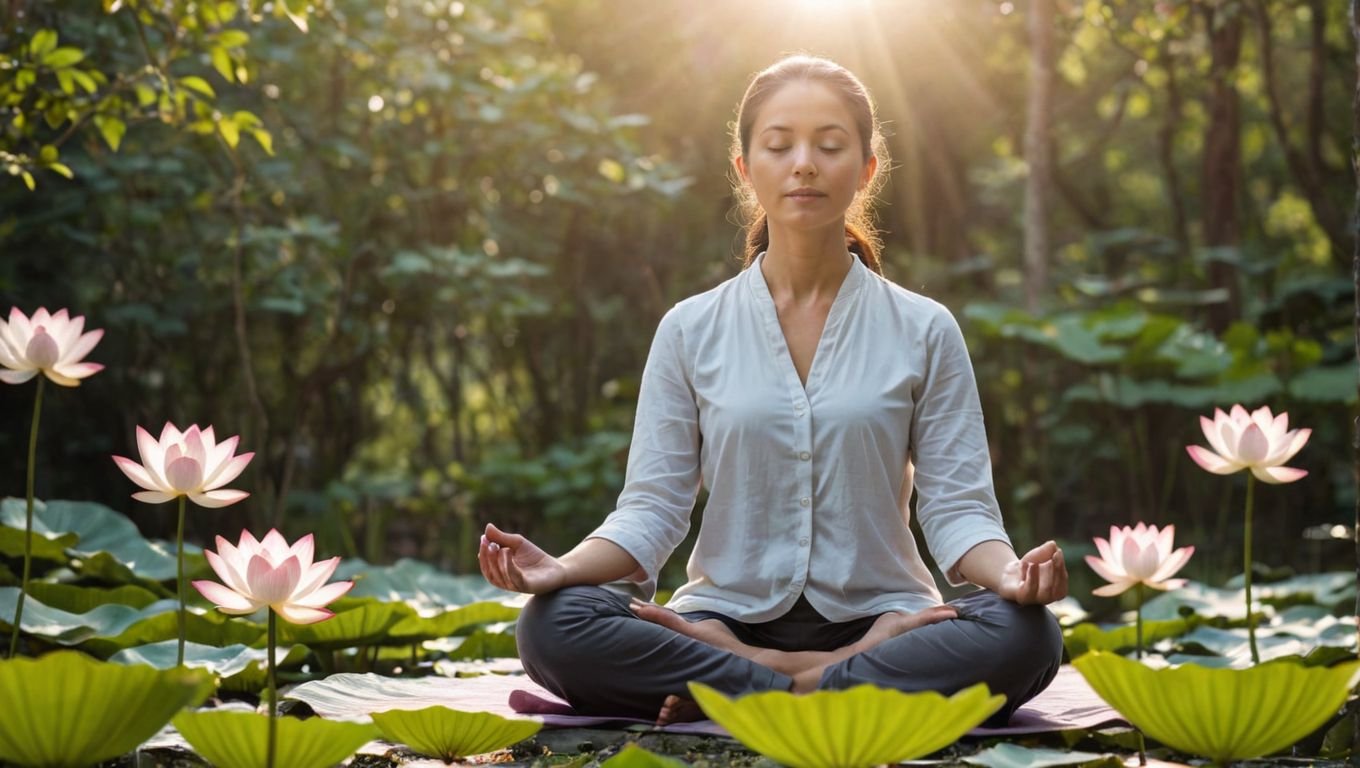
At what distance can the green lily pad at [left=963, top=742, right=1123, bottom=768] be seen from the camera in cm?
154

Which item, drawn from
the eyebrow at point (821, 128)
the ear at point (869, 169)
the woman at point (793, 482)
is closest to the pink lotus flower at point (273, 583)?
the woman at point (793, 482)

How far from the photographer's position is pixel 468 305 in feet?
17.4

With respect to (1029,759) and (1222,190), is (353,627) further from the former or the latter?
(1222,190)

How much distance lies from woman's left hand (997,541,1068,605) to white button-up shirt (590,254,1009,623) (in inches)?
10.0

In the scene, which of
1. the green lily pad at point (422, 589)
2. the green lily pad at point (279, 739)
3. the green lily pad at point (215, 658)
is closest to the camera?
the green lily pad at point (279, 739)

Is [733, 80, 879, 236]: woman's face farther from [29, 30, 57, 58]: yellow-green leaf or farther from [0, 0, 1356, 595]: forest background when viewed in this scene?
[29, 30, 57, 58]: yellow-green leaf

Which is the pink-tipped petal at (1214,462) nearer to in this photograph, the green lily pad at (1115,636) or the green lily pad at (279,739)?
the green lily pad at (1115,636)

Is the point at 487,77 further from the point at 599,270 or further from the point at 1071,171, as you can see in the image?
the point at 1071,171

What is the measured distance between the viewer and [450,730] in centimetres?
163

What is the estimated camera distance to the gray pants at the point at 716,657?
1.90 m

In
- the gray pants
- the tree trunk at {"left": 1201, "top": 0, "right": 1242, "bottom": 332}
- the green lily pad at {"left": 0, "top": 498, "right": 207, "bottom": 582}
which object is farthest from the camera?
the tree trunk at {"left": 1201, "top": 0, "right": 1242, "bottom": 332}

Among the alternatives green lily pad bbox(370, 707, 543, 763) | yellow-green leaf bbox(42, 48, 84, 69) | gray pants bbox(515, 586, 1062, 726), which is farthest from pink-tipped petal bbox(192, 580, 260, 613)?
yellow-green leaf bbox(42, 48, 84, 69)

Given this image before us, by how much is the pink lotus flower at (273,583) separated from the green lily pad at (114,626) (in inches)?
30.2

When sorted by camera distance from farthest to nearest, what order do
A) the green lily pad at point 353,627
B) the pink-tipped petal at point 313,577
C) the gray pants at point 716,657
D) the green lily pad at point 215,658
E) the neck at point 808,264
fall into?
the green lily pad at point 353,627
the neck at point 808,264
the green lily pad at point 215,658
the gray pants at point 716,657
the pink-tipped petal at point 313,577
